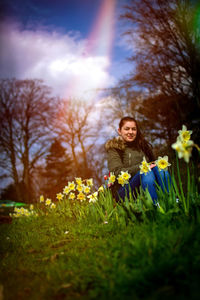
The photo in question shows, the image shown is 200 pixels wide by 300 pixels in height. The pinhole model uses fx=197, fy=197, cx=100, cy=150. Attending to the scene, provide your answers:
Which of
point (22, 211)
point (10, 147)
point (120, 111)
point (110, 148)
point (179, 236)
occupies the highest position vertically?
point (120, 111)

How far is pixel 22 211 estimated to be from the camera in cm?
541

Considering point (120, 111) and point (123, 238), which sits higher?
point (120, 111)

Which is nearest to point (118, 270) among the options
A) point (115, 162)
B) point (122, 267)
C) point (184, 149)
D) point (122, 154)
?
point (122, 267)

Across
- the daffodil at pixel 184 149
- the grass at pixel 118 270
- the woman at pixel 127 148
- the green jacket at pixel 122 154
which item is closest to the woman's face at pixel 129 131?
the woman at pixel 127 148

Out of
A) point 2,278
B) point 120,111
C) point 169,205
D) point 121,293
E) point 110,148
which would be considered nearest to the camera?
point 121,293

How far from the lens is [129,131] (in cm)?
384

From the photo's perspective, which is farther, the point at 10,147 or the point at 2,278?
the point at 10,147

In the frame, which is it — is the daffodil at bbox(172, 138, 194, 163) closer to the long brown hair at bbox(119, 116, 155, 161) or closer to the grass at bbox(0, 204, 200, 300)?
the grass at bbox(0, 204, 200, 300)

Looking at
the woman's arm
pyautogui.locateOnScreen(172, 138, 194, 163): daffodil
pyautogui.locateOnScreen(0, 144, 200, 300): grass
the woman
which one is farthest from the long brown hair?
pyautogui.locateOnScreen(172, 138, 194, 163): daffodil

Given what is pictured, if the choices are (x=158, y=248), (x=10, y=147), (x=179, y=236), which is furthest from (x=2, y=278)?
(x=10, y=147)

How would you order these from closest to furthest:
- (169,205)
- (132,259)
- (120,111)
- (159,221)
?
(132,259)
(159,221)
(169,205)
(120,111)

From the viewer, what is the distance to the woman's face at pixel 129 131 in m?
3.82

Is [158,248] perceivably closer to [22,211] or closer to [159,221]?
[159,221]

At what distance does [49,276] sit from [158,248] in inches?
31.0
